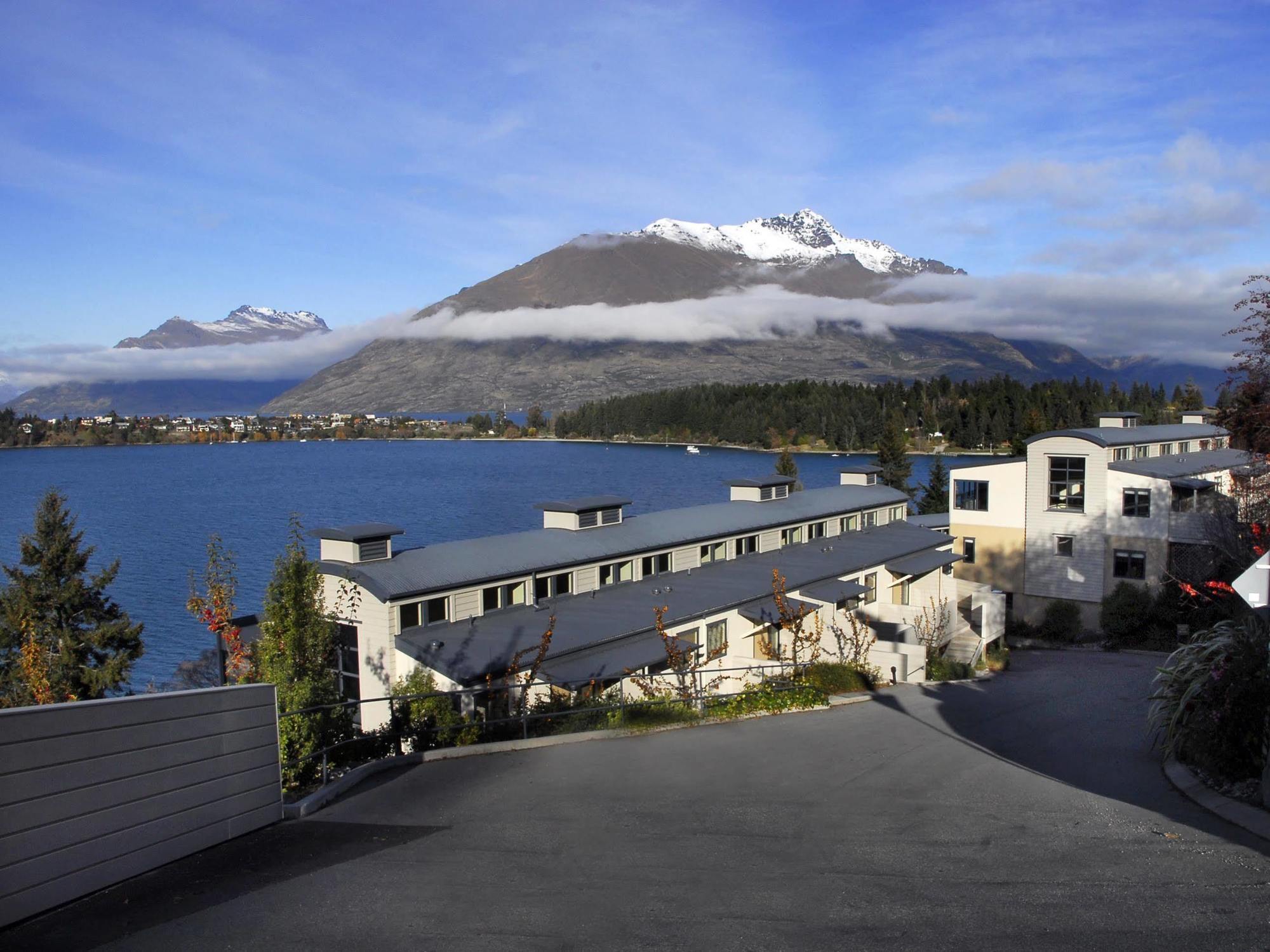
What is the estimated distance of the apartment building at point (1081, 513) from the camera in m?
35.6

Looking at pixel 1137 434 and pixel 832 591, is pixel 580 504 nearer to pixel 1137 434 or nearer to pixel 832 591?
pixel 832 591

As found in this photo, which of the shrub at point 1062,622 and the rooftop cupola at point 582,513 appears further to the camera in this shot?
the shrub at point 1062,622

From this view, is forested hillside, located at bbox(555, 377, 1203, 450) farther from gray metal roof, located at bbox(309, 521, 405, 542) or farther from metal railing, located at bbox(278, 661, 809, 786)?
metal railing, located at bbox(278, 661, 809, 786)

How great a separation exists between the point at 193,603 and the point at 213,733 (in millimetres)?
8716

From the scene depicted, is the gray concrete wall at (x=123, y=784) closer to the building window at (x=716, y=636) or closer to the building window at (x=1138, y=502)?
the building window at (x=716, y=636)

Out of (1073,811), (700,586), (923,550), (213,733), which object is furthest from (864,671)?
(923,550)

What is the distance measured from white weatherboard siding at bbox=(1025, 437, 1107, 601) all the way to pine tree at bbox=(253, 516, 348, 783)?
3419cm

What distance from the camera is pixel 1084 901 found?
231 inches

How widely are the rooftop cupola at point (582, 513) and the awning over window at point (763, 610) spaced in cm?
510

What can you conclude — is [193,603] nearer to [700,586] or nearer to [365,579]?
[365,579]

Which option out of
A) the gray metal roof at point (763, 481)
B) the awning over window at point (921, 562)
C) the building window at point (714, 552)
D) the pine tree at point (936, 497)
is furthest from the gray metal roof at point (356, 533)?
the pine tree at point (936, 497)

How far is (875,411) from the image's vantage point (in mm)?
153000

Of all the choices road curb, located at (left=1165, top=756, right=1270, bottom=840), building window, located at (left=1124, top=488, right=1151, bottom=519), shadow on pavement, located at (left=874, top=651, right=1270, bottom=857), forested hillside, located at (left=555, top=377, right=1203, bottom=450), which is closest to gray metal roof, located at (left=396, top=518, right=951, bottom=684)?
shadow on pavement, located at (left=874, top=651, right=1270, bottom=857)

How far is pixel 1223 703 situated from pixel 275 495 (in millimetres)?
102674
